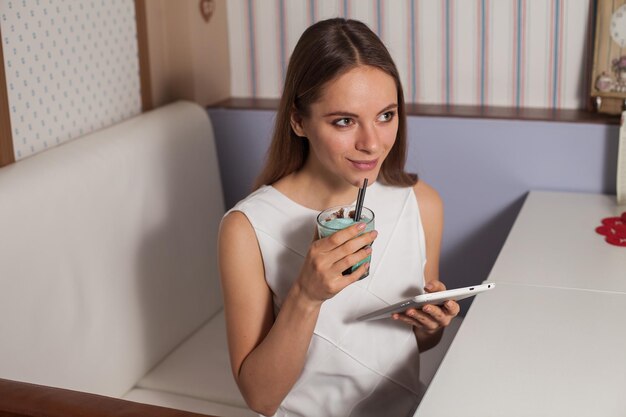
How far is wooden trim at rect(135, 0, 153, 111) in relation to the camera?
2.26 m

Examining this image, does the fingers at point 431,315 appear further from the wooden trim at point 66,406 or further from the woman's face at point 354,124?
the wooden trim at point 66,406

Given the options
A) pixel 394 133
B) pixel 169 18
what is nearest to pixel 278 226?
pixel 394 133

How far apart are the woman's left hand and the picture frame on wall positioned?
90 cm

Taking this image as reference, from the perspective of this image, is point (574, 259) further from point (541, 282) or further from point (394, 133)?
point (394, 133)

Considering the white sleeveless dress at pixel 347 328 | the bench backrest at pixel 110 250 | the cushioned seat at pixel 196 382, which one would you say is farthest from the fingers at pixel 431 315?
the bench backrest at pixel 110 250

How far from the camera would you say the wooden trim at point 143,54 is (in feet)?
7.40

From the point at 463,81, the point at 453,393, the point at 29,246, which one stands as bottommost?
the point at 453,393

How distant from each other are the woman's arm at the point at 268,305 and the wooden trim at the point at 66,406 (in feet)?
1.20

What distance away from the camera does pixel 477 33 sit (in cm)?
227

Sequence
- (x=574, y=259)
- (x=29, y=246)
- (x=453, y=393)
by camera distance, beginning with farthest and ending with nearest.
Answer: (x=574, y=259) < (x=29, y=246) < (x=453, y=393)

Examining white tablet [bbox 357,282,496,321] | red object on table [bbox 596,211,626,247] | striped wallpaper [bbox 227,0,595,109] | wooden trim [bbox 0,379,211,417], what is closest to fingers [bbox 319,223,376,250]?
white tablet [bbox 357,282,496,321]

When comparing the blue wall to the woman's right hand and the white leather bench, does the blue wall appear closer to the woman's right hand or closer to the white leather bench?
the white leather bench

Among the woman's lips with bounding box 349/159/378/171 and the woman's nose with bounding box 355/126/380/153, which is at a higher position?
the woman's nose with bounding box 355/126/380/153

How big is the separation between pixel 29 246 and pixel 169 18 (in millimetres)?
975
